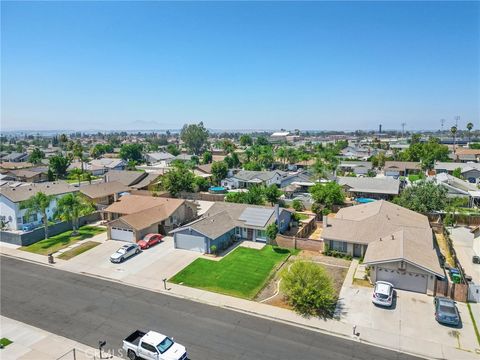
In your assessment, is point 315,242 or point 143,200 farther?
point 143,200

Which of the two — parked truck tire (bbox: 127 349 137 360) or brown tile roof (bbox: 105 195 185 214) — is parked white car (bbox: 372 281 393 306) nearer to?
parked truck tire (bbox: 127 349 137 360)

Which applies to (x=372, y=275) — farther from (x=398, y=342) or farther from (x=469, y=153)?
(x=469, y=153)

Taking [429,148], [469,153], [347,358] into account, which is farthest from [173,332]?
[469,153]

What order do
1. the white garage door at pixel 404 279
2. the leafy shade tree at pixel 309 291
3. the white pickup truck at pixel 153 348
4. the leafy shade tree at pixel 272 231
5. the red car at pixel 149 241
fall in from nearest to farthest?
the white pickup truck at pixel 153 348
the leafy shade tree at pixel 309 291
the white garage door at pixel 404 279
the leafy shade tree at pixel 272 231
the red car at pixel 149 241

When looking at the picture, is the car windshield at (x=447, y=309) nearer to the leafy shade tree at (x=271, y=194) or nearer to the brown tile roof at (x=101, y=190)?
the leafy shade tree at (x=271, y=194)

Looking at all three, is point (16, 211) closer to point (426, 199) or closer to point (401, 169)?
point (426, 199)

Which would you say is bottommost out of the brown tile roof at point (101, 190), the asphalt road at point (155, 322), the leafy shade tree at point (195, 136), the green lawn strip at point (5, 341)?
the asphalt road at point (155, 322)

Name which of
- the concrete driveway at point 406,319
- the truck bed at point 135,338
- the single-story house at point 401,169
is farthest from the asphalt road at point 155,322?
the single-story house at point 401,169
